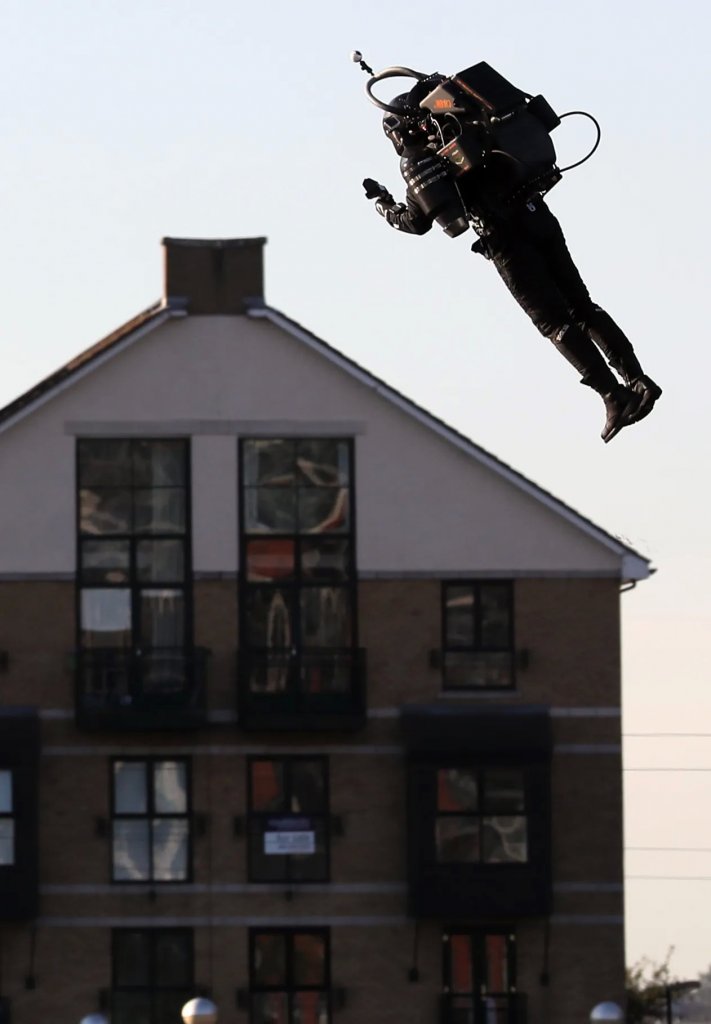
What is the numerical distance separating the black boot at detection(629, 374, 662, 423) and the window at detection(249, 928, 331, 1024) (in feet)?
125

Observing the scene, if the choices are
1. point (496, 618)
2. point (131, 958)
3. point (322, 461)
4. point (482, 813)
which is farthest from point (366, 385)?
point (131, 958)

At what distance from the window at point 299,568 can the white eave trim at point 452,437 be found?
1244mm

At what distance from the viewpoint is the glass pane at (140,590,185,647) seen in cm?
6006

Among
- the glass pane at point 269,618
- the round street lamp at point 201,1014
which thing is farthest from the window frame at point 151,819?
the round street lamp at point 201,1014

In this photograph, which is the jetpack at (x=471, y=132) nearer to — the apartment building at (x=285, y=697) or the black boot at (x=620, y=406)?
the black boot at (x=620, y=406)

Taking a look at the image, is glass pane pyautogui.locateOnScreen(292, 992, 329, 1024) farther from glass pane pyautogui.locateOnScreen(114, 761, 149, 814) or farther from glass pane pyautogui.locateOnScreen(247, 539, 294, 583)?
glass pane pyautogui.locateOnScreen(247, 539, 294, 583)

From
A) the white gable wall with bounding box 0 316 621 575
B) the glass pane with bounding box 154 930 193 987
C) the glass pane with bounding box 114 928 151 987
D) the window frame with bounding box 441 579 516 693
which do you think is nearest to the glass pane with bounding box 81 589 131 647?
the white gable wall with bounding box 0 316 621 575

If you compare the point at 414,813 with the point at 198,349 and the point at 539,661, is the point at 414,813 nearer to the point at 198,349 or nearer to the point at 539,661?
the point at 539,661

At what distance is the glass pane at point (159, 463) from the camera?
197 feet

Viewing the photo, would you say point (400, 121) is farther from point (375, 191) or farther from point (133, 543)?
point (133, 543)

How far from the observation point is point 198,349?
60531 millimetres

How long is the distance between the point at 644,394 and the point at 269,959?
3844cm

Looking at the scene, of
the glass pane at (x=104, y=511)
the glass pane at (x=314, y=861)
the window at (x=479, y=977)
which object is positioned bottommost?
the window at (x=479, y=977)

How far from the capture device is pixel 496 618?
59.9m
